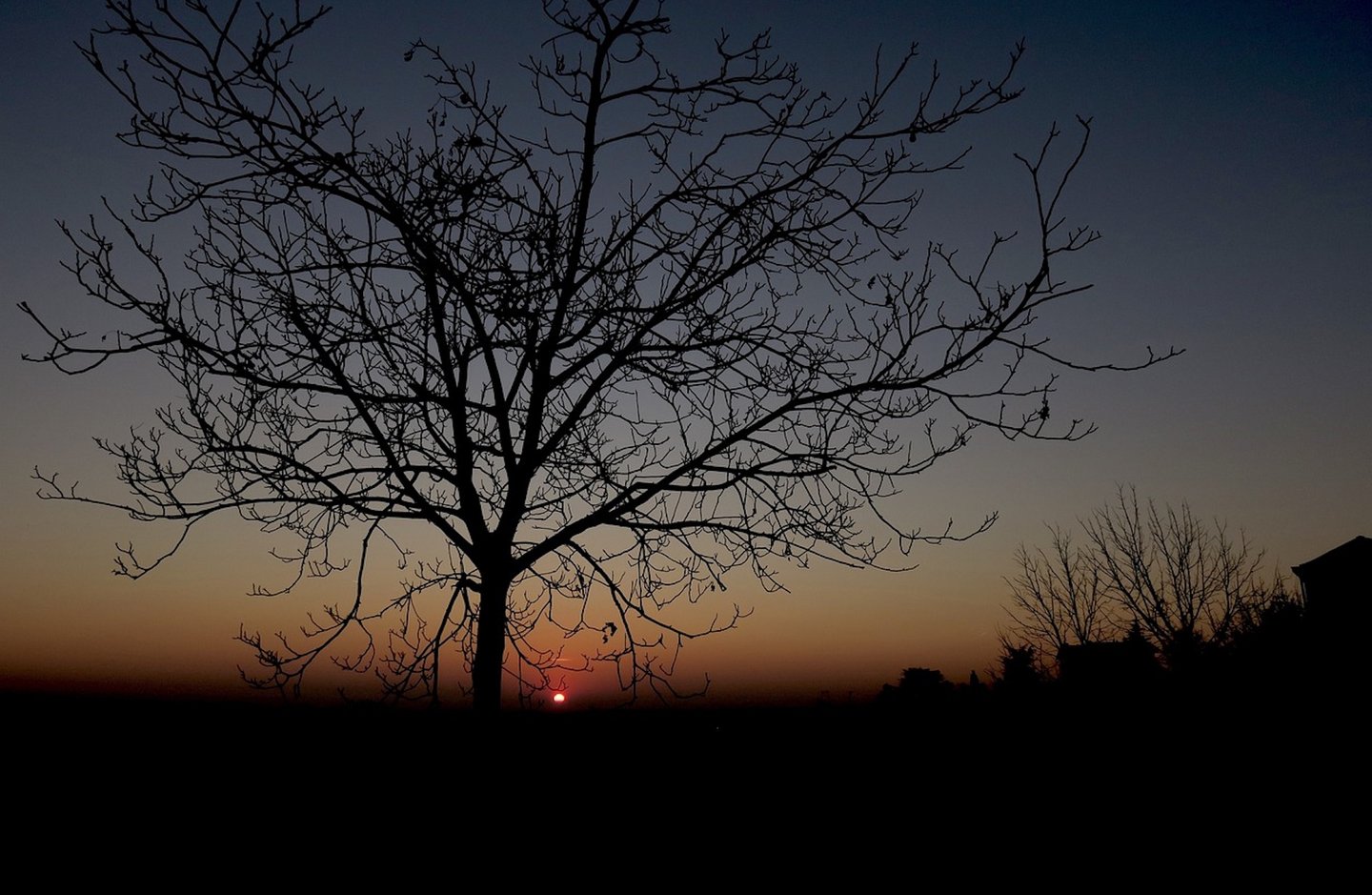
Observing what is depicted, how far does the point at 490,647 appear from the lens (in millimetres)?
4875

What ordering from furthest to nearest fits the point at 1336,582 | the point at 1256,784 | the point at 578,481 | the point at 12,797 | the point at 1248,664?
the point at 1336,582 → the point at 1248,664 → the point at 578,481 → the point at 1256,784 → the point at 12,797

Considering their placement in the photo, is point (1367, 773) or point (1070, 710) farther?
point (1070, 710)

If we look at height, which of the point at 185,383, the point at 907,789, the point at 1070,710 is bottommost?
the point at 907,789

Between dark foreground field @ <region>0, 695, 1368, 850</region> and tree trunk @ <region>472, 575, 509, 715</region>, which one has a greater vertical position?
tree trunk @ <region>472, 575, 509, 715</region>

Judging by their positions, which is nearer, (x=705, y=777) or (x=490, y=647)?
(x=490, y=647)

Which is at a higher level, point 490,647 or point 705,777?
point 490,647

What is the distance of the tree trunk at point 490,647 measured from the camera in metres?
4.78

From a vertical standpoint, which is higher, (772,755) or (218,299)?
(218,299)

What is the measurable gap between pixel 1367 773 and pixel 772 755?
3343 mm

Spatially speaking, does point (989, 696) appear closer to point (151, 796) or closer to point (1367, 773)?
point (1367, 773)

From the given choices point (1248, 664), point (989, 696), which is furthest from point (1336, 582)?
point (989, 696)

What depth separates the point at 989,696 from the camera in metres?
6.33

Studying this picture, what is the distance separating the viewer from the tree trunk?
478cm

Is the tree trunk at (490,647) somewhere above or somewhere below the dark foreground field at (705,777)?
above
